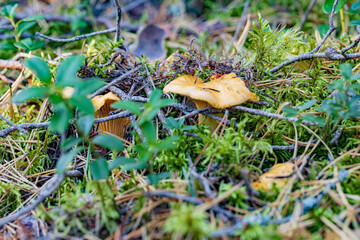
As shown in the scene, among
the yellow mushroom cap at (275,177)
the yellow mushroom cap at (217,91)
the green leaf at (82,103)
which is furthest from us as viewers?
the yellow mushroom cap at (217,91)

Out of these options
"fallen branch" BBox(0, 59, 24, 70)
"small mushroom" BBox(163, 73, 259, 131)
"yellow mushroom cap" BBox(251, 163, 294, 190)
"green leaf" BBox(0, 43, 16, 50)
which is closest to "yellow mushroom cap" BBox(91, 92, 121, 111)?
"small mushroom" BBox(163, 73, 259, 131)

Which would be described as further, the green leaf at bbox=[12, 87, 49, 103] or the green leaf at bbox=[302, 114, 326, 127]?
the green leaf at bbox=[302, 114, 326, 127]

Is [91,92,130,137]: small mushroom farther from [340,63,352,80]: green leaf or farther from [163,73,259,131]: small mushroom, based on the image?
[340,63,352,80]: green leaf

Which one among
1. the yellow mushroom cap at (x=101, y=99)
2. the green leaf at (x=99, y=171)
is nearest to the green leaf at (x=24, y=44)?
the yellow mushroom cap at (x=101, y=99)

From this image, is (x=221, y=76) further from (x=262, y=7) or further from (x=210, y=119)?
(x=262, y=7)

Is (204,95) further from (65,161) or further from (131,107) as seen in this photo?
(65,161)

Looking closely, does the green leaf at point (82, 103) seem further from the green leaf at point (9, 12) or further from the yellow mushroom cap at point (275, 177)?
the green leaf at point (9, 12)

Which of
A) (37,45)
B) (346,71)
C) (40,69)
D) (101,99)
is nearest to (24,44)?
(37,45)
